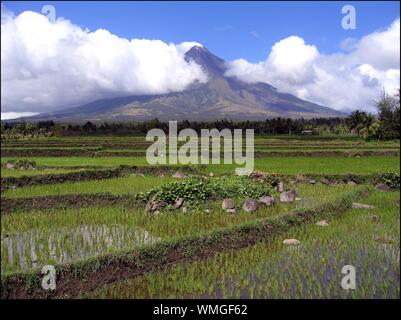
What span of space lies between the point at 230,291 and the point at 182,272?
3.37ft

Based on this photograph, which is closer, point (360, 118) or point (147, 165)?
point (147, 165)

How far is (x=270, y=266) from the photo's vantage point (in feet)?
19.6

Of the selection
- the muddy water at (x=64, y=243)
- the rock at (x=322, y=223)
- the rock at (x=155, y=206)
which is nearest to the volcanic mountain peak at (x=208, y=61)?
the rock at (x=155, y=206)

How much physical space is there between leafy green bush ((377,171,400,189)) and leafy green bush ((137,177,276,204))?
4.61 m

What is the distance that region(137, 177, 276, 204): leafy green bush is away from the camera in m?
10.2

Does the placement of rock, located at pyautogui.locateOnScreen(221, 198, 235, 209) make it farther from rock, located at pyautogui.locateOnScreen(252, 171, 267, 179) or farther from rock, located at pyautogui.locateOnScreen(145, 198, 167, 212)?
rock, located at pyautogui.locateOnScreen(252, 171, 267, 179)

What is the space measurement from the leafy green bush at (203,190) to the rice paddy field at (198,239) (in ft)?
0.09

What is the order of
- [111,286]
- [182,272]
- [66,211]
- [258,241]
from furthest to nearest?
[66,211] < [258,241] < [182,272] < [111,286]

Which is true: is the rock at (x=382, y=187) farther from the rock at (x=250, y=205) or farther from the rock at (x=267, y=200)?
the rock at (x=250, y=205)

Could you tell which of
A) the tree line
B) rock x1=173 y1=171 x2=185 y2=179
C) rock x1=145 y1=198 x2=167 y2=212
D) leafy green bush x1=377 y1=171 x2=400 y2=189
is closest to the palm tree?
the tree line

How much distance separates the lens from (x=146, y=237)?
7.63 meters

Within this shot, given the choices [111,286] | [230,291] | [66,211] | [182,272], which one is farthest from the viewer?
[66,211]

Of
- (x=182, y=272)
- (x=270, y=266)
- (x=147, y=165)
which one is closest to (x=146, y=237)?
(x=182, y=272)
